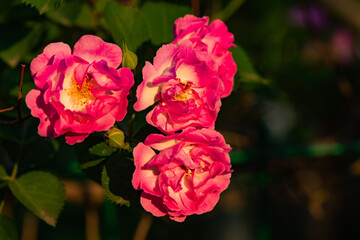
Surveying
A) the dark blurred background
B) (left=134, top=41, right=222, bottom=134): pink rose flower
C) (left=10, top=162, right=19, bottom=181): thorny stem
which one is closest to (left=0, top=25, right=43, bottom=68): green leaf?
the dark blurred background

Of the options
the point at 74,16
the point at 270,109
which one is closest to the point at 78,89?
the point at 74,16

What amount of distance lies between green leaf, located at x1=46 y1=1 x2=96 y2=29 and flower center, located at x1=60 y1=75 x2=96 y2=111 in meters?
0.41

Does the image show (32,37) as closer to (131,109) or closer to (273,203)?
(131,109)

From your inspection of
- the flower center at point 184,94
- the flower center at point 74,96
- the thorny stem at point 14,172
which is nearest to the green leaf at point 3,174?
the thorny stem at point 14,172

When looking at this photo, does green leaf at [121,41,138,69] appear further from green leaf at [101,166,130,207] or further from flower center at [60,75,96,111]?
green leaf at [101,166,130,207]

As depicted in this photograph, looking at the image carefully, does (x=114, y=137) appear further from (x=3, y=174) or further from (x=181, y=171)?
(x=3, y=174)

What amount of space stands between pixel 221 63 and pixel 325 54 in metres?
1.16

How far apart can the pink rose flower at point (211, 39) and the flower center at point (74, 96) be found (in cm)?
16

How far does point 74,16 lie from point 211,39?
0.42m

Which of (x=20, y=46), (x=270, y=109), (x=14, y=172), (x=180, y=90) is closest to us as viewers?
(x=180, y=90)

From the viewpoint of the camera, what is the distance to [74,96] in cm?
70

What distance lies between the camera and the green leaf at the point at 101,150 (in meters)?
0.78

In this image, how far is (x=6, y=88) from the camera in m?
1.07

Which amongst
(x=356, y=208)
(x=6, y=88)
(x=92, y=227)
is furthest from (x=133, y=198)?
(x=356, y=208)
